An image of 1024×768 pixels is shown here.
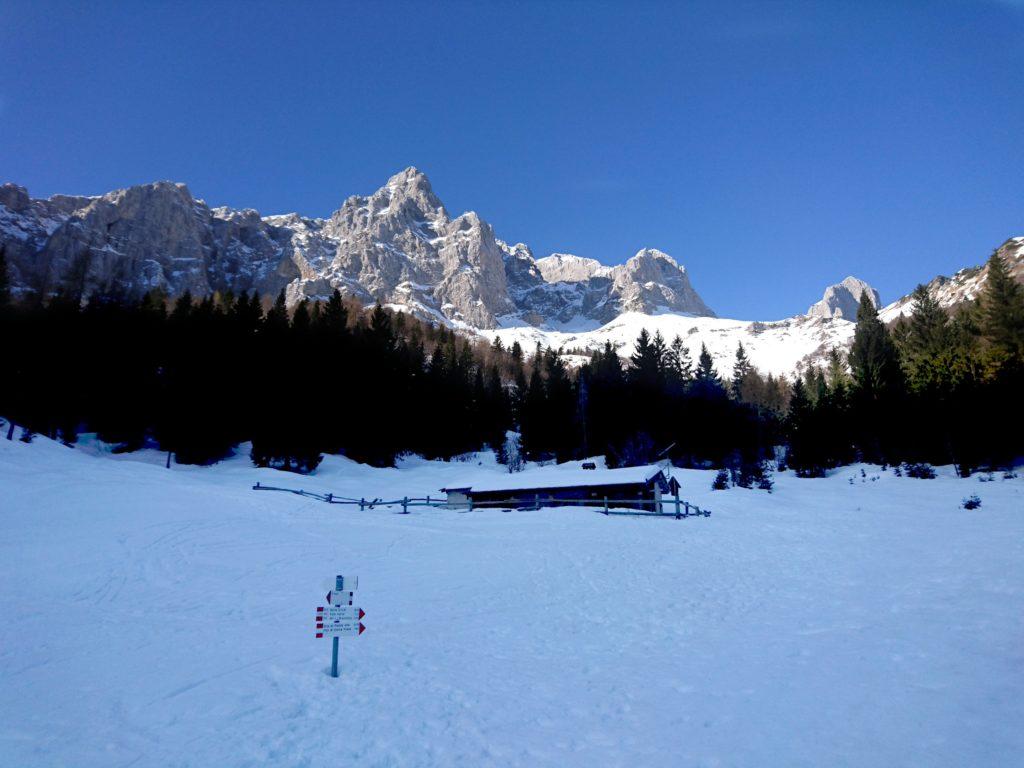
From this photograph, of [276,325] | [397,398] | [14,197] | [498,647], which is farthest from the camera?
[14,197]

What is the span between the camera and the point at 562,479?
35875 millimetres

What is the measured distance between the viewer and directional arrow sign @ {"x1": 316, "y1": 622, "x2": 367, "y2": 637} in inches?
307

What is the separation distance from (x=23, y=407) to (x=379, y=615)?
4748 centimetres

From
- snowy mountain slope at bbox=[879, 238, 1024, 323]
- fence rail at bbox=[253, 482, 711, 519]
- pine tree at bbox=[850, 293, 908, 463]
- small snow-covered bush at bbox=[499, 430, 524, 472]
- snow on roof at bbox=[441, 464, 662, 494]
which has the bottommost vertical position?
fence rail at bbox=[253, 482, 711, 519]

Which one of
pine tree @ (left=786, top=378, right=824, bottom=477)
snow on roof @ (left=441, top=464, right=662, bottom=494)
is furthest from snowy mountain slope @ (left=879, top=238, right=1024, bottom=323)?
snow on roof @ (left=441, top=464, right=662, bottom=494)

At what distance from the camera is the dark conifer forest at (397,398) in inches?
1706

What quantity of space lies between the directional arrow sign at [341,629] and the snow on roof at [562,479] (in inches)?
1027

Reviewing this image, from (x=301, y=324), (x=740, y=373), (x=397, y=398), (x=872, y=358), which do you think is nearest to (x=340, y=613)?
(x=397, y=398)

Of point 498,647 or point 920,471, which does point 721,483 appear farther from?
point 498,647

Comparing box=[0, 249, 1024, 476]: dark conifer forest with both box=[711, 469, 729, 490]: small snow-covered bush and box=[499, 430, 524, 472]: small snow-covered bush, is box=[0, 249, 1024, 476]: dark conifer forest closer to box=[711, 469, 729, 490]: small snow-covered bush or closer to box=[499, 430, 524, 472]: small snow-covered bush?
box=[499, 430, 524, 472]: small snow-covered bush

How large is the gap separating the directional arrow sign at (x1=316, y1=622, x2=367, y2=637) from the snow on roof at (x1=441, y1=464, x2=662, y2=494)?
1027 inches

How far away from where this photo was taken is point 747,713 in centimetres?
659

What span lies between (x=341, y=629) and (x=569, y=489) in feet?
90.3

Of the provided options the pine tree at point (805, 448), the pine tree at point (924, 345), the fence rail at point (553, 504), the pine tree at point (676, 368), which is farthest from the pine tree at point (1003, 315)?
the fence rail at point (553, 504)
